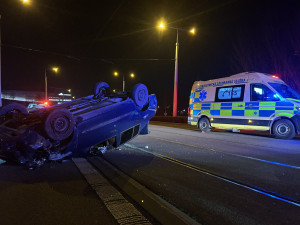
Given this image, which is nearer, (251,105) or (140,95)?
(140,95)

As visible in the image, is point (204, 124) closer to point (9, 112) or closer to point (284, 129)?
point (284, 129)

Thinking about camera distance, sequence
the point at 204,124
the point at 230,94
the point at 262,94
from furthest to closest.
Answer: the point at 204,124 → the point at 230,94 → the point at 262,94

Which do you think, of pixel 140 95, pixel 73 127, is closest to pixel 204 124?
pixel 140 95

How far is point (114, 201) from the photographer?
2914 mm

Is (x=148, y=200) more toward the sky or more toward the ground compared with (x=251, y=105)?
more toward the ground

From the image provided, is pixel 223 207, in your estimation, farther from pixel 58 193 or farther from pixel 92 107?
pixel 92 107

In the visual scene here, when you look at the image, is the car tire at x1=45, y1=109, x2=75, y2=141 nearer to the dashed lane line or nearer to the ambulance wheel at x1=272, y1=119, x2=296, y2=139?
the dashed lane line

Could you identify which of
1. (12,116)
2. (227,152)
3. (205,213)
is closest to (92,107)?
(12,116)

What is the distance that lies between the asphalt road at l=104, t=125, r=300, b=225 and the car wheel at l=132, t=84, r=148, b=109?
1263 mm

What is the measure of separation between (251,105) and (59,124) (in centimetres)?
746

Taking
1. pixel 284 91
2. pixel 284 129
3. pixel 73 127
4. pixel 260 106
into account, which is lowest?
pixel 284 129

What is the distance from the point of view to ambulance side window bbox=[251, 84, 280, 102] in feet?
27.5

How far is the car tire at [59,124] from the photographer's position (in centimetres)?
381

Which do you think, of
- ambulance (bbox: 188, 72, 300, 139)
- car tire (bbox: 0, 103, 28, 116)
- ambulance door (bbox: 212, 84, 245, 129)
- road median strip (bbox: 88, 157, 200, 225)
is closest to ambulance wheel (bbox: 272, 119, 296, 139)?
ambulance (bbox: 188, 72, 300, 139)
